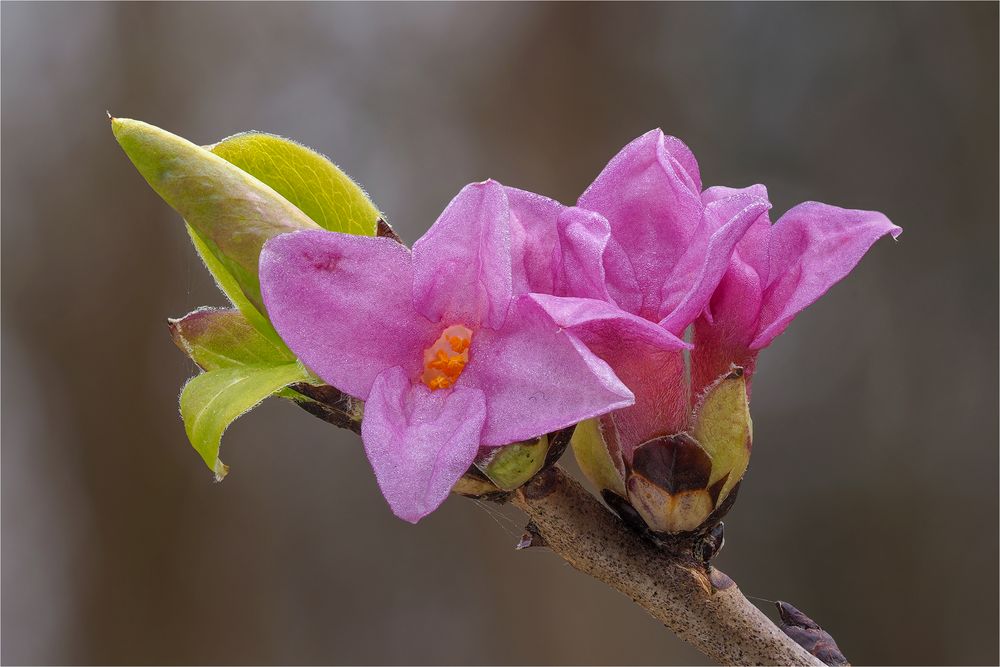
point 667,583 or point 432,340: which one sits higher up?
point 432,340

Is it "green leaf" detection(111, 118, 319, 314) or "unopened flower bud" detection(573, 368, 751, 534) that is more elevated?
"green leaf" detection(111, 118, 319, 314)

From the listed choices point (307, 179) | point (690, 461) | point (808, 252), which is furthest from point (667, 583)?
point (307, 179)

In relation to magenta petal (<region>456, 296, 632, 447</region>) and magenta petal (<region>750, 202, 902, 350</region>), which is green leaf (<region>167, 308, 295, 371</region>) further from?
magenta petal (<region>750, 202, 902, 350</region>)

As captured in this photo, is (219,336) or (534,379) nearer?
(534,379)

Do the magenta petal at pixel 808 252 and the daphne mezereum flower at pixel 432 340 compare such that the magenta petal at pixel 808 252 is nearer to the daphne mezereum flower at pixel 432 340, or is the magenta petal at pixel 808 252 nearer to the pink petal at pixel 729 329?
the pink petal at pixel 729 329

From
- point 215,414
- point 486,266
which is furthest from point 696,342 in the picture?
point 215,414

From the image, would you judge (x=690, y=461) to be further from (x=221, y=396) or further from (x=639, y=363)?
(x=221, y=396)

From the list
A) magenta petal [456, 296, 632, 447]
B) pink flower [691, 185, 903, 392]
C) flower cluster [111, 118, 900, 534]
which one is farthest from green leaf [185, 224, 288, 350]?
pink flower [691, 185, 903, 392]
